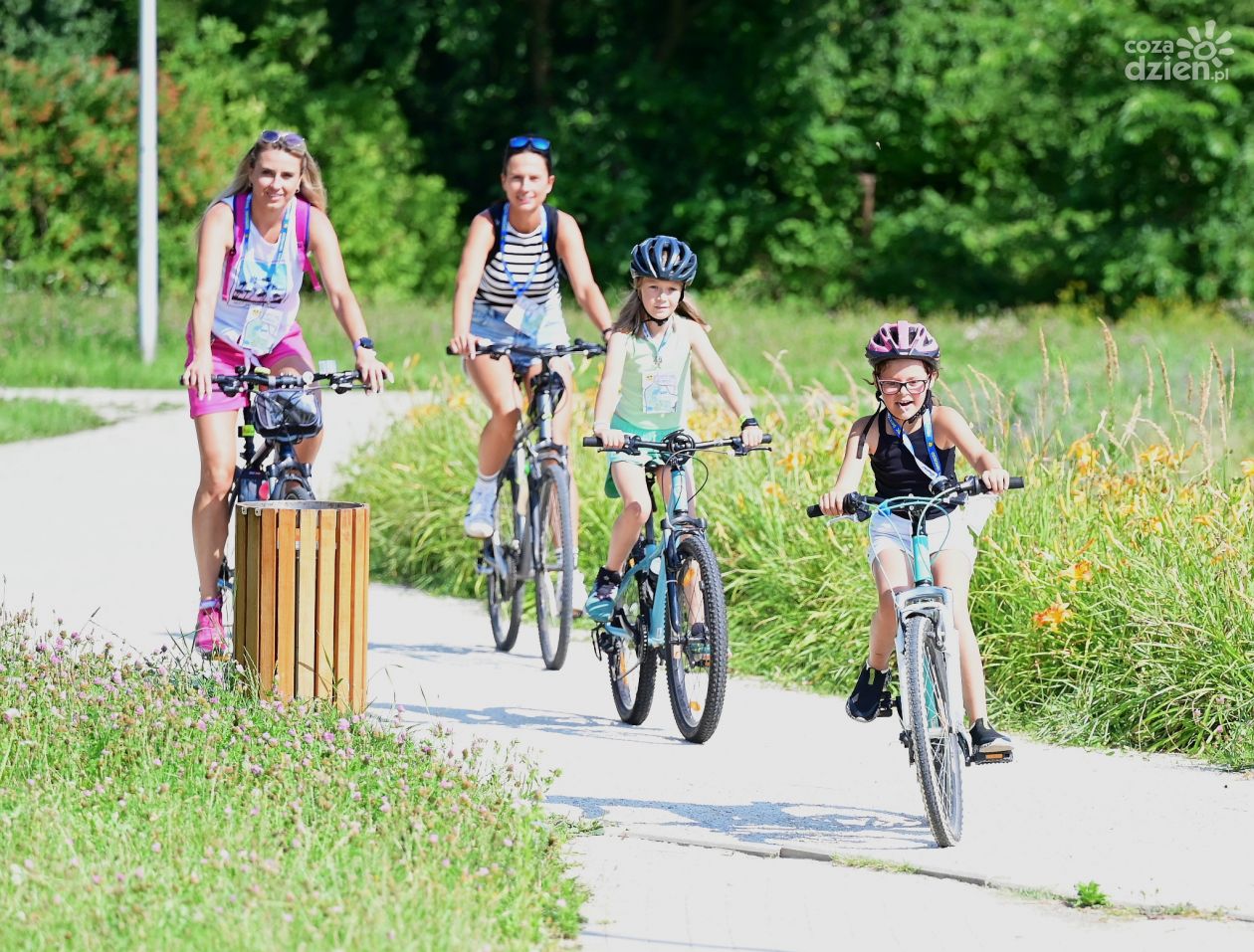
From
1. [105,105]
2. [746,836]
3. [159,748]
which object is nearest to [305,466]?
[159,748]

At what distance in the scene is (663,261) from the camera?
20.9 feet

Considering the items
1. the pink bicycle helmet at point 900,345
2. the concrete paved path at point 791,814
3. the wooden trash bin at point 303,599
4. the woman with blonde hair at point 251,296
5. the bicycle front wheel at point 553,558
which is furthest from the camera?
the bicycle front wheel at point 553,558

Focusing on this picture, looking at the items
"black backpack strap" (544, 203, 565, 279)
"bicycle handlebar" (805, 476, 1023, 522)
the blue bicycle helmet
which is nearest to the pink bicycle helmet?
"bicycle handlebar" (805, 476, 1023, 522)

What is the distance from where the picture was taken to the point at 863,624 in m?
7.32

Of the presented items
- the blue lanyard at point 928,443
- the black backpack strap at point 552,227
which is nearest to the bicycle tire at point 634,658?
the blue lanyard at point 928,443

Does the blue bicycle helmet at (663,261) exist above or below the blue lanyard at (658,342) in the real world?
above

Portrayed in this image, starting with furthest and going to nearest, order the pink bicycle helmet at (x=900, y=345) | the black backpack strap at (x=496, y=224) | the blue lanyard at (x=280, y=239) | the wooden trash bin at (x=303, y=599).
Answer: the black backpack strap at (x=496, y=224) < the blue lanyard at (x=280, y=239) < the wooden trash bin at (x=303, y=599) < the pink bicycle helmet at (x=900, y=345)

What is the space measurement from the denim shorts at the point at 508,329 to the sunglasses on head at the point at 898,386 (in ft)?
8.40

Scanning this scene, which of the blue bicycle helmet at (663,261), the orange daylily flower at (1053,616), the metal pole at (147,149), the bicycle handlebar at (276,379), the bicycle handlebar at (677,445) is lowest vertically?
the orange daylily flower at (1053,616)

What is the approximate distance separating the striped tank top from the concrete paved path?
1493 mm

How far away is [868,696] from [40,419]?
31.5 ft

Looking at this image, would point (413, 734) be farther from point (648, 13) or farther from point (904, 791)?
point (648, 13)

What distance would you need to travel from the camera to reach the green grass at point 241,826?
153 inches

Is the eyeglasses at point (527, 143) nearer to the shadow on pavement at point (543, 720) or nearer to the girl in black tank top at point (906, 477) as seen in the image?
the shadow on pavement at point (543, 720)
